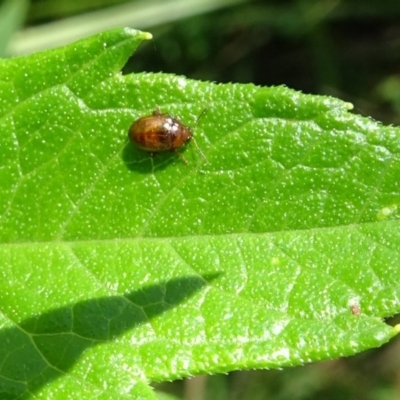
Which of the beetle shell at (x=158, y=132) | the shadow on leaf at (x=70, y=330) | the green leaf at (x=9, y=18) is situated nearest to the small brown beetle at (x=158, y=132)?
the beetle shell at (x=158, y=132)

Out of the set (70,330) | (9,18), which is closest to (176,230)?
(70,330)

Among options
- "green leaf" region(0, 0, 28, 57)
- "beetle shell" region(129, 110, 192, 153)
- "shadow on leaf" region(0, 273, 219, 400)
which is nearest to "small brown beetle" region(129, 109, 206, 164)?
"beetle shell" region(129, 110, 192, 153)

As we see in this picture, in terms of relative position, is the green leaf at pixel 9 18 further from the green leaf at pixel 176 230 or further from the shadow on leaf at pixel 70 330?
the shadow on leaf at pixel 70 330

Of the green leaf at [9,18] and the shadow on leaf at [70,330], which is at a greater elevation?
the green leaf at [9,18]

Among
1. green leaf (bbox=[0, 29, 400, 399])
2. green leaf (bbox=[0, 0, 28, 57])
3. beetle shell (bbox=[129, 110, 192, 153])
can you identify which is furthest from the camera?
green leaf (bbox=[0, 0, 28, 57])

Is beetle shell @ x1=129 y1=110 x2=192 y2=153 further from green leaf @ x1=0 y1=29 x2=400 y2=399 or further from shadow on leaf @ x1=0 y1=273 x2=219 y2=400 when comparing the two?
shadow on leaf @ x1=0 y1=273 x2=219 y2=400

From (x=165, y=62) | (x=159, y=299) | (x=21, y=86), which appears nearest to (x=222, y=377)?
(x=165, y=62)

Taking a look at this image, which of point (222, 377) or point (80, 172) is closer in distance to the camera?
point (80, 172)

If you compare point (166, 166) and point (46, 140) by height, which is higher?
point (46, 140)

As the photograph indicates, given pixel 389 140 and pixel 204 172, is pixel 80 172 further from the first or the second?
pixel 389 140
